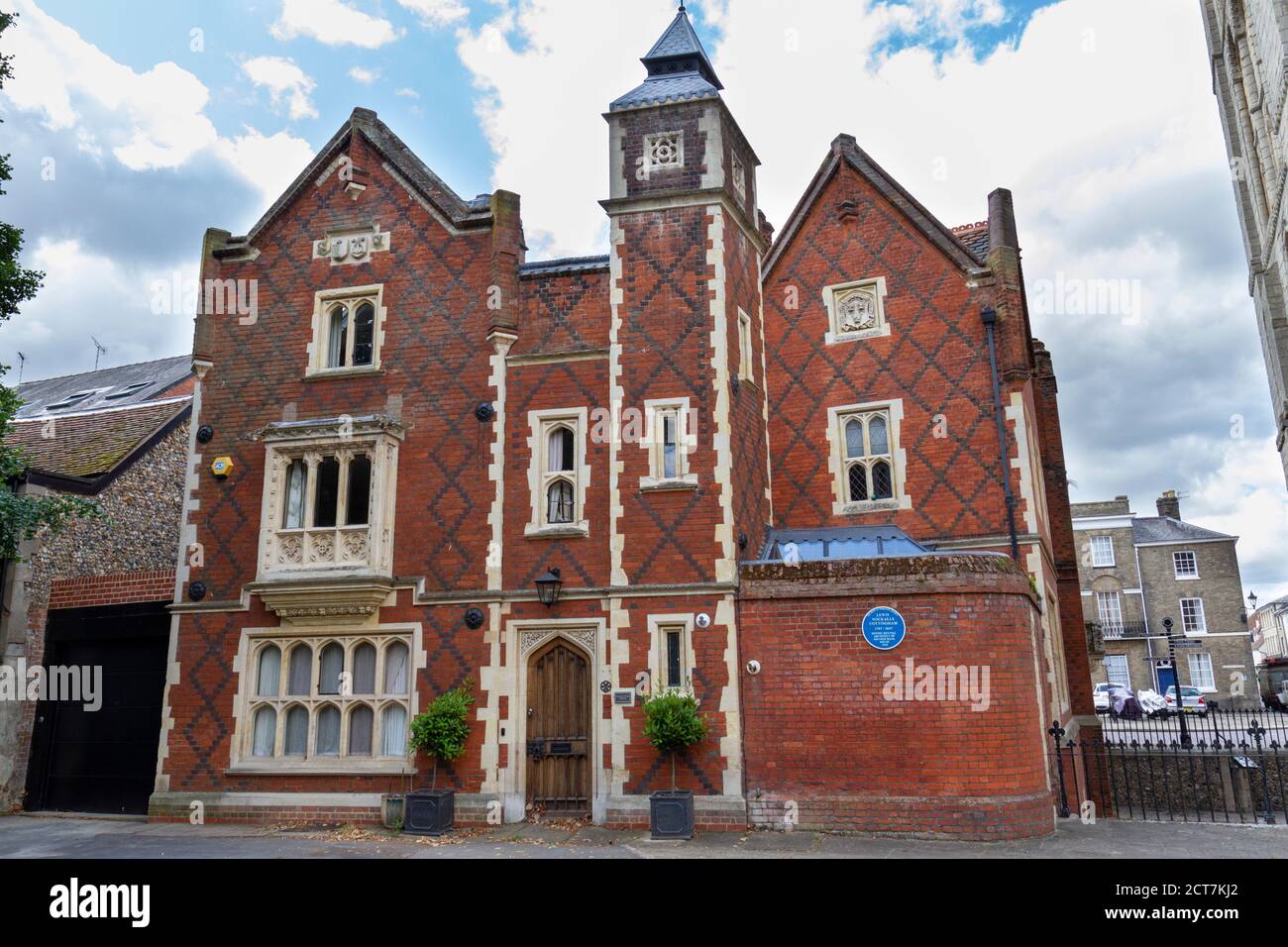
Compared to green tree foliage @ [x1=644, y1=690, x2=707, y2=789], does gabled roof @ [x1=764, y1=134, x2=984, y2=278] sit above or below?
above

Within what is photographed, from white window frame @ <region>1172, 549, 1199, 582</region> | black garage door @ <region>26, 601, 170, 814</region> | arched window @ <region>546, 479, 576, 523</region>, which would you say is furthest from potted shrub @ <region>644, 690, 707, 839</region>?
white window frame @ <region>1172, 549, 1199, 582</region>

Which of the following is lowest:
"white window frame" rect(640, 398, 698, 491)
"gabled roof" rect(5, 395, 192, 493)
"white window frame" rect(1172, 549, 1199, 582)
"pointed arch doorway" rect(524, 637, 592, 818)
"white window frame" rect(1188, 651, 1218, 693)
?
"pointed arch doorway" rect(524, 637, 592, 818)

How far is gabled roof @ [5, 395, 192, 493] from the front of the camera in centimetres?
1942

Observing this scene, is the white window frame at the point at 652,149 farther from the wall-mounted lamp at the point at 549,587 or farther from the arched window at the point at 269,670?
the arched window at the point at 269,670

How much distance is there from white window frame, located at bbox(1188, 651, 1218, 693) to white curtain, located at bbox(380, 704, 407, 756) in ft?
161

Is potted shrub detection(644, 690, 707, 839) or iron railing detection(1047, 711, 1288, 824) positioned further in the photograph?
iron railing detection(1047, 711, 1288, 824)

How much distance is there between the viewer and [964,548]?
689 inches

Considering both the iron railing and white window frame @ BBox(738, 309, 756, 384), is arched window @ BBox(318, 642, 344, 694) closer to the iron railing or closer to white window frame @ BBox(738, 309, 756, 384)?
white window frame @ BBox(738, 309, 756, 384)

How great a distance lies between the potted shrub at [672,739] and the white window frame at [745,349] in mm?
6191

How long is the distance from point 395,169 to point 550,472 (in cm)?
708

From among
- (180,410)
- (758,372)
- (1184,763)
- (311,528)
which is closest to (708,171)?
(758,372)

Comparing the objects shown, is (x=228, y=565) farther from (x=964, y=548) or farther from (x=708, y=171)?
(x=964, y=548)

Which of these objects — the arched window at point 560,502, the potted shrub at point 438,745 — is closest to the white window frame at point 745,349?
the arched window at point 560,502

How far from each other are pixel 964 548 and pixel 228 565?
13.8 m
